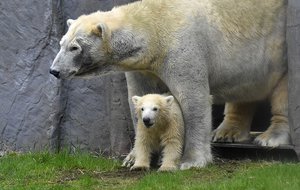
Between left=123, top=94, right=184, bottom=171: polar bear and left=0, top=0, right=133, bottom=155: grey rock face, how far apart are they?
104 centimetres

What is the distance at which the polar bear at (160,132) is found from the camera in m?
9.08

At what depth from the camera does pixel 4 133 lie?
10.9m

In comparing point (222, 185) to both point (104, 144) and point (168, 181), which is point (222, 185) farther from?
point (104, 144)

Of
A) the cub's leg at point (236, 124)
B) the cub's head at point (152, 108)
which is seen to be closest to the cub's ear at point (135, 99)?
the cub's head at point (152, 108)

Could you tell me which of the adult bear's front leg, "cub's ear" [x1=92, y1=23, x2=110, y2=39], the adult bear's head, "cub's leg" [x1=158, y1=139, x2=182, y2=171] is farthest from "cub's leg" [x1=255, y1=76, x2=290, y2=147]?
"cub's ear" [x1=92, y1=23, x2=110, y2=39]

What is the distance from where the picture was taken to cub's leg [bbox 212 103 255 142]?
10.6 meters

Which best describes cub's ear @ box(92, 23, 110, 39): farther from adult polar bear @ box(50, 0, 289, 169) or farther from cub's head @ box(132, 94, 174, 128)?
cub's head @ box(132, 94, 174, 128)

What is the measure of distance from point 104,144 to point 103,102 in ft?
1.76

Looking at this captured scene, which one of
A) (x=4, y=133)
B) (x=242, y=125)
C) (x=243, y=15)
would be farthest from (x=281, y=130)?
(x=4, y=133)

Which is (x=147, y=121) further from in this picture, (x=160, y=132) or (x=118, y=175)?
(x=118, y=175)

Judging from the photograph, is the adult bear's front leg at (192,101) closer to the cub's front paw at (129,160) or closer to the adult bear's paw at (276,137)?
the cub's front paw at (129,160)

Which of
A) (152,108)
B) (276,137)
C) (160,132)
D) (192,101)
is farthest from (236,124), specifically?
(152,108)

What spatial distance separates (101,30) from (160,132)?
4.33 ft

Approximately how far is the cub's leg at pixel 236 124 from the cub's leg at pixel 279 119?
0.45 m
